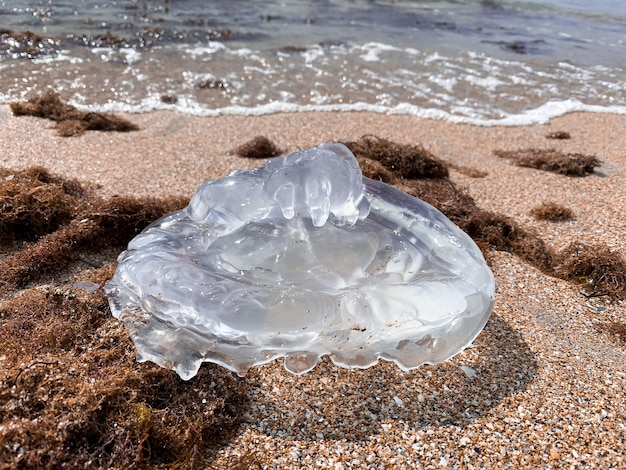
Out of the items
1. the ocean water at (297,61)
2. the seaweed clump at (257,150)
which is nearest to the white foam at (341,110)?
the ocean water at (297,61)

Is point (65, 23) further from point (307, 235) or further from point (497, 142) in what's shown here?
point (307, 235)

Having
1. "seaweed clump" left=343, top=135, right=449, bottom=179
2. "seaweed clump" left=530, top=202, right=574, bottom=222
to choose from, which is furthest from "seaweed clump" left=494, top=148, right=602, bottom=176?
"seaweed clump" left=343, top=135, right=449, bottom=179

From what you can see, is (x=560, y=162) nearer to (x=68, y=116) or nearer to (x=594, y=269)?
(x=594, y=269)

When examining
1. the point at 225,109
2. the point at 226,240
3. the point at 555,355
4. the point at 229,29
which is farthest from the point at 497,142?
the point at 229,29

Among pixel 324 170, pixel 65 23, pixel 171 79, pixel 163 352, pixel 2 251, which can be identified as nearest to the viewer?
pixel 163 352

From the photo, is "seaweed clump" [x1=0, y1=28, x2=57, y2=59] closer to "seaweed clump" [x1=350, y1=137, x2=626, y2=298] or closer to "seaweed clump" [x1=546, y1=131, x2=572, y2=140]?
"seaweed clump" [x1=350, y1=137, x2=626, y2=298]

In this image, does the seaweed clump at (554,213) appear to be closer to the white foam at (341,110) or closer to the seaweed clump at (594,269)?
the seaweed clump at (594,269)

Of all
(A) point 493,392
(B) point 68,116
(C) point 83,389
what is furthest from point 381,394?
(B) point 68,116
